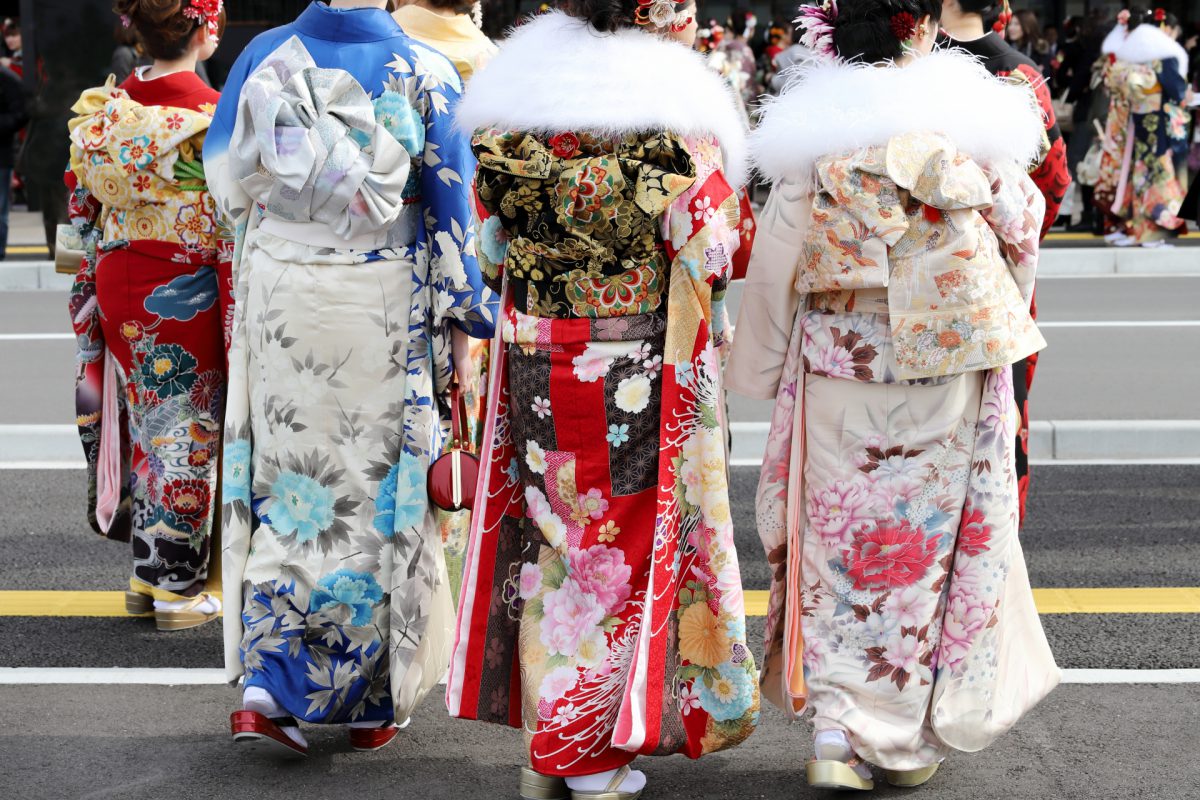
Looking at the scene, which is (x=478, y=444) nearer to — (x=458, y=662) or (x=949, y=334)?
(x=458, y=662)

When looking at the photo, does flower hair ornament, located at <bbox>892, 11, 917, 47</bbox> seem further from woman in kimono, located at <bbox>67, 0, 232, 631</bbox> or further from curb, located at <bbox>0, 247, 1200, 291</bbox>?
curb, located at <bbox>0, 247, 1200, 291</bbox>

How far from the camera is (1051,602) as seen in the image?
4547mm

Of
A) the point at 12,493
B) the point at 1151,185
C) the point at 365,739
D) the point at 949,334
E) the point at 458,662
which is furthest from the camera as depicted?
the point at 1151,185


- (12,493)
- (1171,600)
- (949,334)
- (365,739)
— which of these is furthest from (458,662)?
(12,493)

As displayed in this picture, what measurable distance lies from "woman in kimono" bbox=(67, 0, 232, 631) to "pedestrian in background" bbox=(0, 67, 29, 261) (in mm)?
8387

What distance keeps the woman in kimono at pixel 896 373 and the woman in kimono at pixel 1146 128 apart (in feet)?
30.0

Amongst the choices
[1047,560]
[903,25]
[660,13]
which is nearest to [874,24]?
[903,25]

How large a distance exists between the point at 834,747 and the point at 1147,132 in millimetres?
9901

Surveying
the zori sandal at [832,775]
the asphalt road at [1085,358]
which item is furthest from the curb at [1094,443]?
the zori sandal at [832,775]

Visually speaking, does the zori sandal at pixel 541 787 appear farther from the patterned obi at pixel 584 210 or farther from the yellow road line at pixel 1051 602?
the yellow road line at pixel 1051 602

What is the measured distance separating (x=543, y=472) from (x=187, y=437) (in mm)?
1457

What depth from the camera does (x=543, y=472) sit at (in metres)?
3.22

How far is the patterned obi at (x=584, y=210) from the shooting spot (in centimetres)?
301

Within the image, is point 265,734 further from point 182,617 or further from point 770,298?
point 770,298
